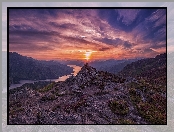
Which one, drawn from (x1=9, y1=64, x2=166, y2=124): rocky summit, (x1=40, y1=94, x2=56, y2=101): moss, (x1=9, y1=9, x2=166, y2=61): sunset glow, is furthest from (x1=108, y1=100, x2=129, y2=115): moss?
(x1=40, y1=94, x2=56, y2=101): moss

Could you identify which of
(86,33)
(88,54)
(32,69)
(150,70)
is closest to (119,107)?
(150,70)

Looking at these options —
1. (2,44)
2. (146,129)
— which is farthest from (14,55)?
(146,129)

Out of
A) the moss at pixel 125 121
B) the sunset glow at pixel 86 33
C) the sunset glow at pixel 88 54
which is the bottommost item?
the moss at pixel 125 121

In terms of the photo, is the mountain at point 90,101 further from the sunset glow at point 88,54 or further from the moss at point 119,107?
the sunset glow at point 88,54

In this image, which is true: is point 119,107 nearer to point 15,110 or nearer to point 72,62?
point 72,62

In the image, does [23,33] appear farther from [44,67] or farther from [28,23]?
[44,67]

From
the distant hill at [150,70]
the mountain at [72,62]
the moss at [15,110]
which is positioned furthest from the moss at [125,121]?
the moss at [15,110]
